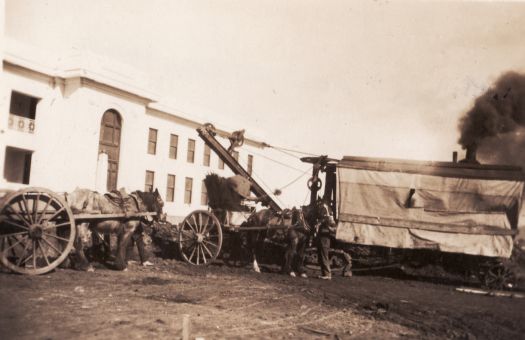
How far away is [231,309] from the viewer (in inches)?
285

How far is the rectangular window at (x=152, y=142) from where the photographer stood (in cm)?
2809

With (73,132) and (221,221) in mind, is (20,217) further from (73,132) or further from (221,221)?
(73,132)

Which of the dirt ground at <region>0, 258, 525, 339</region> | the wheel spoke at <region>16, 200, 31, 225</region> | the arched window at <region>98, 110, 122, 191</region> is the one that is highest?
the arched window at <region>98, 110, 122, 191</region>

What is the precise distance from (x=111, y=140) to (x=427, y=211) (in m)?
17.1

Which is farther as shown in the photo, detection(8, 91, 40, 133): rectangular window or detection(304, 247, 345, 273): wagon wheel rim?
detection(8, 91, 40, 133): rectangular window

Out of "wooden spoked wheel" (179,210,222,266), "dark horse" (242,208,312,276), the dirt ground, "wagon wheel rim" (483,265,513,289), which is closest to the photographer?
the dirt ground

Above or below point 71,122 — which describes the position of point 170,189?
below

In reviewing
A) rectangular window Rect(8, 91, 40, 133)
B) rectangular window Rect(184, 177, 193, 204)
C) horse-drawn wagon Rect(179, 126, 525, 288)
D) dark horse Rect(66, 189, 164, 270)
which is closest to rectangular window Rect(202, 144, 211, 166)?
rectangular window Rect(184, 177, 193, 204)

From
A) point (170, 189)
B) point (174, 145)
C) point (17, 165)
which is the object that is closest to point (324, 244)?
point (17, 165)

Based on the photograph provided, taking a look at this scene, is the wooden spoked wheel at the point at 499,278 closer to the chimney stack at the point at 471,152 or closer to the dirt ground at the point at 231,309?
the dirt ground at the point at 231,309

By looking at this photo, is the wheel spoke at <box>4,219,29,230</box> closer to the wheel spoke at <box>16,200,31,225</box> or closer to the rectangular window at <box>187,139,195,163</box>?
the wheel spoke at <box>16,200,31,225</box>

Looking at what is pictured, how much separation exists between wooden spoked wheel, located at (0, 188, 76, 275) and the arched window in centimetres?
1548

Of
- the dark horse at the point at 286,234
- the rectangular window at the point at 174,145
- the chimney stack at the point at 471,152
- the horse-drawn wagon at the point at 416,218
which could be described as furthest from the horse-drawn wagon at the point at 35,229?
the rectangular window at the point at 174,145

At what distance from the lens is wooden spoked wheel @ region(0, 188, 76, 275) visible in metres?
8.44
